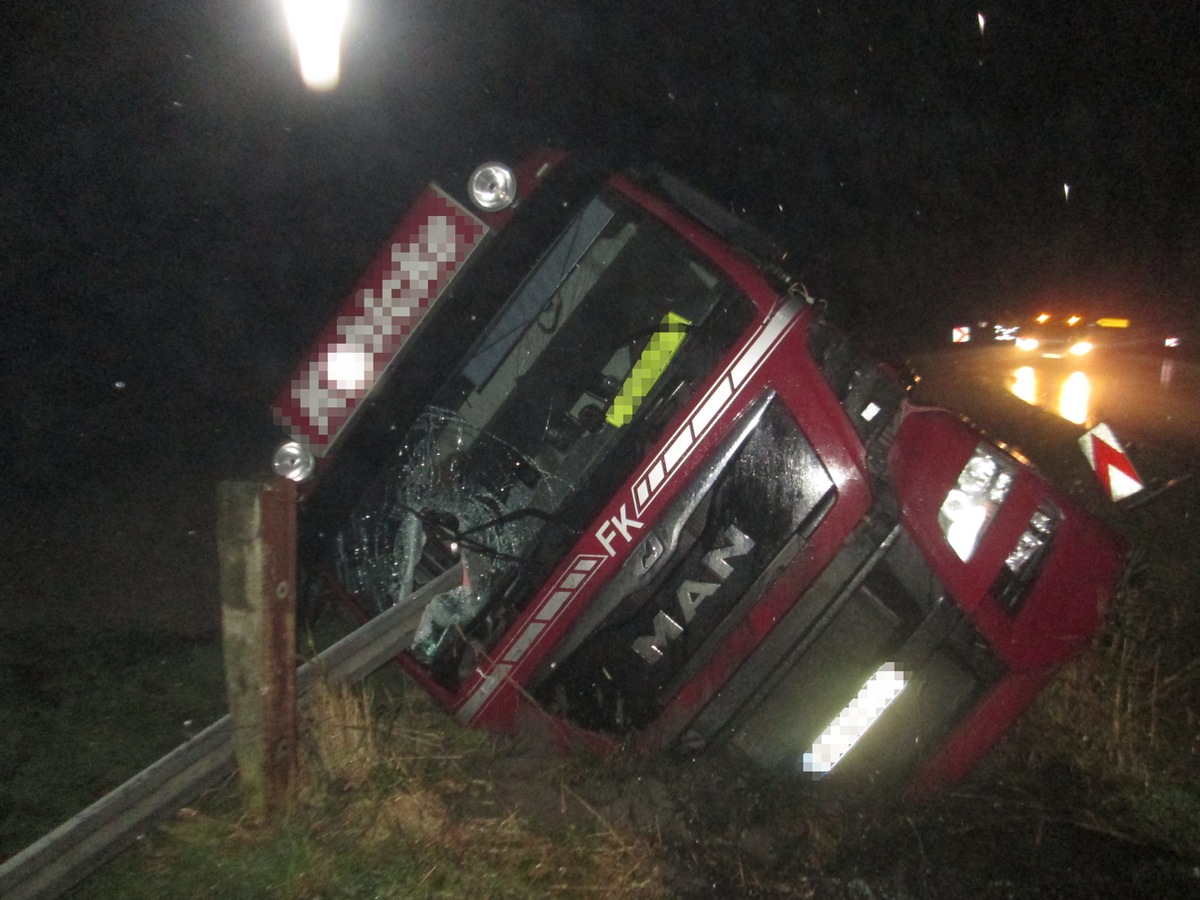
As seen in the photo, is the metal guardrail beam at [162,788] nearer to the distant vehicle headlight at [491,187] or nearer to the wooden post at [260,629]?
the wooden post at [260,629]

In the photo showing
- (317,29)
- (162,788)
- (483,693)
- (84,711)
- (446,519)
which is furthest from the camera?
(317,29)

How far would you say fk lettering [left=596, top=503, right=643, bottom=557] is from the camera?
3623mm

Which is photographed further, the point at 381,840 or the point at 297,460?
the point at 297,460

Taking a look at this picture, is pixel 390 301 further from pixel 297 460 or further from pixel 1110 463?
pixel 1110 463

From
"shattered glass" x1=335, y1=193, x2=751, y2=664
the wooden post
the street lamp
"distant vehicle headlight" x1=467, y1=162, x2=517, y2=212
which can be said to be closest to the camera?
the wooden post

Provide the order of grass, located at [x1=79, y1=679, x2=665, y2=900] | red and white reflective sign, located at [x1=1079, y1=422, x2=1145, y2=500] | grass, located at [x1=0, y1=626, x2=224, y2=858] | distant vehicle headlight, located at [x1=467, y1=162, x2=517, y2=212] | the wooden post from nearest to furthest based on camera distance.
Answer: the wooden post < grass, located at [x1=79, y1=679, x2=665, y2=900] < distant vehicle headlight, located at [x1=467, y1=162, x2=517, y2=212] < grass, located at [x1=0, y1=626, x2=224, y2=858] < red and white reflective sign, located at [x1=1079, y1=422, x2=1145, y2=500]

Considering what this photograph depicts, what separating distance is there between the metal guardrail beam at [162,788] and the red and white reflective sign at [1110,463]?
3.89m

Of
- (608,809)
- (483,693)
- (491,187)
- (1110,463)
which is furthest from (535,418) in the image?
(1110,463)

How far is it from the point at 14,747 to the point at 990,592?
→ 4196 mm

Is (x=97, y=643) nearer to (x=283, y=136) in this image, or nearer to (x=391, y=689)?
(x=391, y=689)

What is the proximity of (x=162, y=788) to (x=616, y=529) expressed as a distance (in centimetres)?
173

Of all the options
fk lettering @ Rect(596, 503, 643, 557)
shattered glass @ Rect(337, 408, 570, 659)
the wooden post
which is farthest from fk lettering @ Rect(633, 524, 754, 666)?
the wooden post

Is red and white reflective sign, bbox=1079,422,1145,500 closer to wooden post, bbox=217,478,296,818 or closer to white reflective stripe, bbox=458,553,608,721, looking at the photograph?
white reflective stripe, bbox=458,553,608,721

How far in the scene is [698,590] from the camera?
12.1ft
